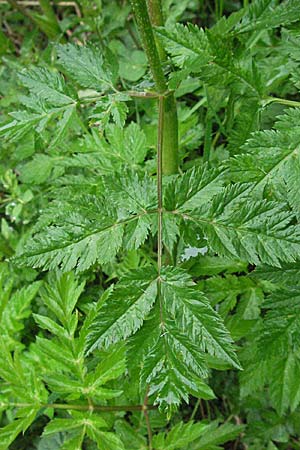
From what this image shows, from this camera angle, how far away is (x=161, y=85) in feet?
4.20

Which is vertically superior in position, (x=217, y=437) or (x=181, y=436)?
(x=181, y=436)

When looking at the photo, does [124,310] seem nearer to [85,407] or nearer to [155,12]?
[85,407]

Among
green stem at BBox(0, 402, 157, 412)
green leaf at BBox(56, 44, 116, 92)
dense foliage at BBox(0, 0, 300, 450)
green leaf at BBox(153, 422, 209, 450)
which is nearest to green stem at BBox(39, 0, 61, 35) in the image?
dense foliage at BBox(0, 0, 300, 450)

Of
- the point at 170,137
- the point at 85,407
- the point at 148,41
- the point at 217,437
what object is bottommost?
the point at 217,437

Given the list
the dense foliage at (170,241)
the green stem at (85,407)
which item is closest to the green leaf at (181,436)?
the dense foliage at (170,241)

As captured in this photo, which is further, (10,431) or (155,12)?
(10,431)

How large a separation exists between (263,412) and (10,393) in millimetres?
834

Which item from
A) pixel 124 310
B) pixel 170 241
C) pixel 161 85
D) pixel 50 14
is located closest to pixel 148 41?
pixel 161 85

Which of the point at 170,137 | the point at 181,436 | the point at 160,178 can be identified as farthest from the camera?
the point at 181,436

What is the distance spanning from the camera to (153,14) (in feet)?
4.20

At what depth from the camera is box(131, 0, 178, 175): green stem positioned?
1152 millimetres

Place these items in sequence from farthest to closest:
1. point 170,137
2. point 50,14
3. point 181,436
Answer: point 50,14 < point 181,436 < point 170,137

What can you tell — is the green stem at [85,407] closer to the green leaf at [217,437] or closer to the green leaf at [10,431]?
the green leaf at [10,431]

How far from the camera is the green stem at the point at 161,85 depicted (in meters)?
1.15
